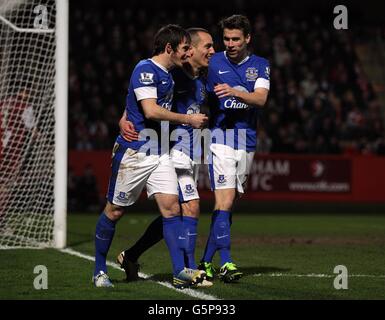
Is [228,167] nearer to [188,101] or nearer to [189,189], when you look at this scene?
[189,189]

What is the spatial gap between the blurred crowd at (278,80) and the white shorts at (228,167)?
43.7 feet

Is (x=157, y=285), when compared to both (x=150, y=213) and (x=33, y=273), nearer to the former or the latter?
(x=33, y=273)

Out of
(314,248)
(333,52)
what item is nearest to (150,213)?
(314,248)

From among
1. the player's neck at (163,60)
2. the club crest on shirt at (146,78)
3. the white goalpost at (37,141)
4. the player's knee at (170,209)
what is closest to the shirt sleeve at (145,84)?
the club crest on shirt at (146,78)

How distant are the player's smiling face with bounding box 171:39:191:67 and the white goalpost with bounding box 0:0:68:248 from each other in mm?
4036

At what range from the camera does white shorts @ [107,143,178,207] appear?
7480mm

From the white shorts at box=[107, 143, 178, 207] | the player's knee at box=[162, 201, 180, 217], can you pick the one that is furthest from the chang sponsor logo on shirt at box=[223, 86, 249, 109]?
the player's knee at box=[162, 201, 180, 217]

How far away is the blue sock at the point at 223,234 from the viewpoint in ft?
26.5

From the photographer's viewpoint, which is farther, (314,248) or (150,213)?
(150,213)

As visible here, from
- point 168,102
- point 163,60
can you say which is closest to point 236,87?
point 168,102

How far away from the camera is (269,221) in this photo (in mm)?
17078

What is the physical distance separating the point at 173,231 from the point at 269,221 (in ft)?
32.0

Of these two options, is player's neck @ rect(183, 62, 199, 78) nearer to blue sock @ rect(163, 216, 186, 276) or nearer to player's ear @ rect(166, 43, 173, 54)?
player's ear @ rect(166, 43, 173, 54)

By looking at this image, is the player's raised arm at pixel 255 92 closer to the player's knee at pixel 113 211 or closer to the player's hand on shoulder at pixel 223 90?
the player's hand on shoulder at pixel 223 90
